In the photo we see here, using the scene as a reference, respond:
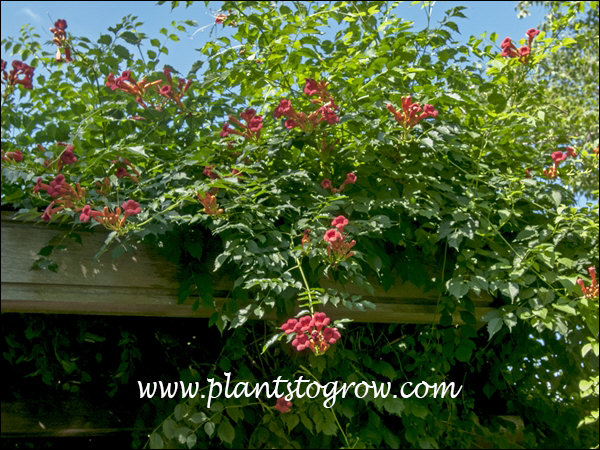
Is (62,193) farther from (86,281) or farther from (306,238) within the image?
(306,238)

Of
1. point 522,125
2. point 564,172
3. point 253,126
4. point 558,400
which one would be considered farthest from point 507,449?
point 253,126

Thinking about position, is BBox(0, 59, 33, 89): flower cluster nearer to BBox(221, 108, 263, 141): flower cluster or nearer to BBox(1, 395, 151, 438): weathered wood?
BBox(221, 108, 263, 141): flower cluster

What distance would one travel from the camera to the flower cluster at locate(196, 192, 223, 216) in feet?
5.52

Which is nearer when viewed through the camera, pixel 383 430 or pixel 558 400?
pixel 383 430

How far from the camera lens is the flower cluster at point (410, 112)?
1.76 m

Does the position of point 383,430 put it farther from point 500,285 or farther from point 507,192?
point 507,192

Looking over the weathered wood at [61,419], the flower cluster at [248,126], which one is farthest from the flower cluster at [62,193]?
the weathered wood at [61,419]

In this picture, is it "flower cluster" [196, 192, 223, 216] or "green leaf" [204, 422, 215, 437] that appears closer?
"flower cluster" [196, 192, 223, 216]

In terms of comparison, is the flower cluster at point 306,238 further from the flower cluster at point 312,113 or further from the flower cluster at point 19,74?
the flower cluster at point 19,74

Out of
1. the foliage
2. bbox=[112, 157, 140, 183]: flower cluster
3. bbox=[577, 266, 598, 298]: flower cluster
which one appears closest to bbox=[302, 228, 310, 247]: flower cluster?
the foliage

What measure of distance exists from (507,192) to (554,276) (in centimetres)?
29

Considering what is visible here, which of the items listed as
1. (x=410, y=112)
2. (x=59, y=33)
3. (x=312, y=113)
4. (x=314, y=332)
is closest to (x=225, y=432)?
(x=314, y=332)

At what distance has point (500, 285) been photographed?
190cm

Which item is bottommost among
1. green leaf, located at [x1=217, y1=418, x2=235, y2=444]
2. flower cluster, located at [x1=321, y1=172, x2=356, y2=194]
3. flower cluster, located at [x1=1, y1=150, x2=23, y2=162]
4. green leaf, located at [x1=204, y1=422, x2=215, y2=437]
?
green leaf, located at [x1=217, y1=418, x2=235, y2=444]
